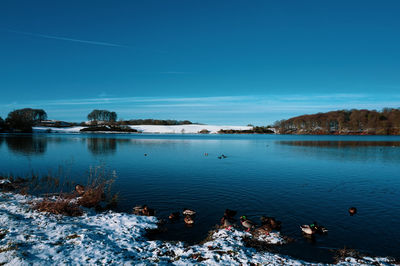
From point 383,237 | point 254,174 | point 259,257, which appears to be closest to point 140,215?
point 259,257

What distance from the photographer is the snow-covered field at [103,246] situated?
6352mm

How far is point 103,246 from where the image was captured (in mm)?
7141

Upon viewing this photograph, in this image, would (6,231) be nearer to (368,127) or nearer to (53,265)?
(53,265)

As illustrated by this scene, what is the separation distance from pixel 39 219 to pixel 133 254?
14.5ft

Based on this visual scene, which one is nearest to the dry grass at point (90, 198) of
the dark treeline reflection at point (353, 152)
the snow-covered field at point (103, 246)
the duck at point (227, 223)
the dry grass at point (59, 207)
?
the dry grass at point (59, 207)

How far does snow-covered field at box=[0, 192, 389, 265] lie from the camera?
6.35 metres

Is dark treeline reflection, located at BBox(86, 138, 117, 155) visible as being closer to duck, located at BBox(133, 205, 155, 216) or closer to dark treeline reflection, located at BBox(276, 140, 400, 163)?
duck, located at BBox(133, 205, 155, 216)

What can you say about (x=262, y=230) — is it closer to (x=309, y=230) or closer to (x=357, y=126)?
(x=309, y=230)

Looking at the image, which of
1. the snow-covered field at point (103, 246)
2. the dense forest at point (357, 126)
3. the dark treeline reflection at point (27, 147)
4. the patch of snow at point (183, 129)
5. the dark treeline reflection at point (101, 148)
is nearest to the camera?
the snow-covered field at point (103, 246)

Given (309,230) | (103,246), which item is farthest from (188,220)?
(309,230)

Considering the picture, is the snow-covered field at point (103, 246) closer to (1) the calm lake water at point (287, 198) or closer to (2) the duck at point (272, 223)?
(2) the duck at point (272, 223)

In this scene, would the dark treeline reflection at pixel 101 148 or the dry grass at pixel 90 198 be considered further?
the dark treeline reflection at pixel 101 148

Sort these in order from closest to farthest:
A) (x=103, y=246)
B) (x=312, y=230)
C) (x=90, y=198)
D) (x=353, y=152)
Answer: (x=103, y=246), (x=312, y=230), (x=90, y=198), (x=353, y=152)

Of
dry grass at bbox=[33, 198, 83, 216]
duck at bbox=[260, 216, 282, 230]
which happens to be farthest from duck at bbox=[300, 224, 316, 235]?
dry grass at bbox=[33, 198, 83, 216]
